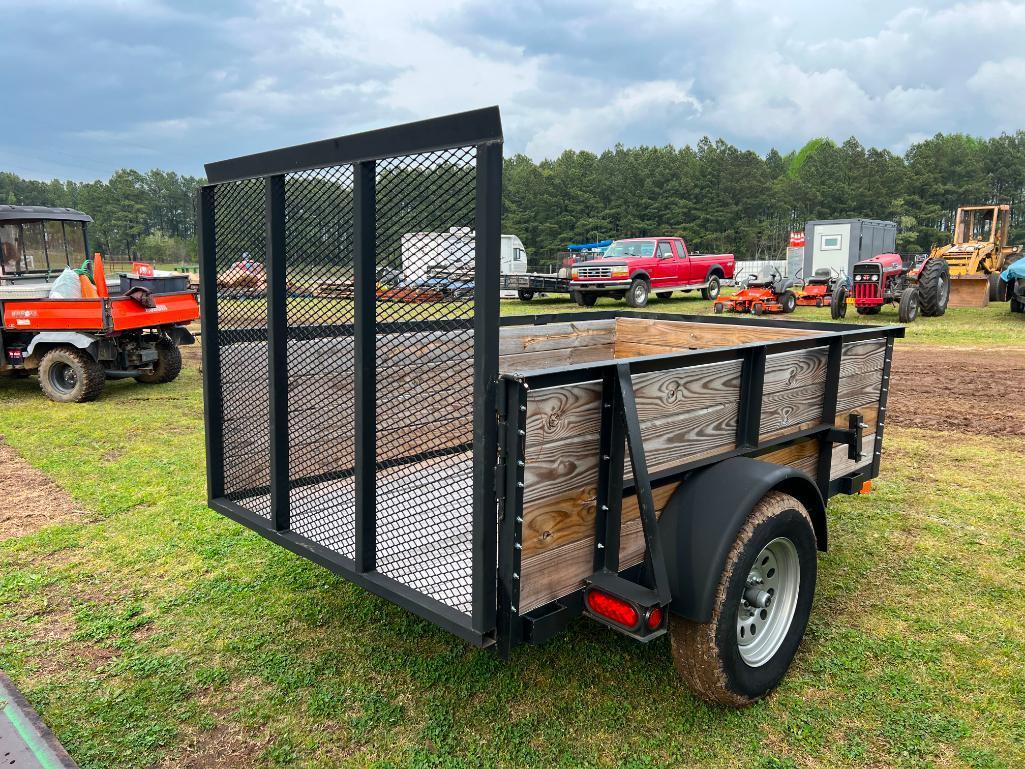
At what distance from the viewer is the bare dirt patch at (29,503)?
173 inches

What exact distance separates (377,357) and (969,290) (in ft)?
70.9

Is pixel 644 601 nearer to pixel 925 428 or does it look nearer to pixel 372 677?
pixel 372 677

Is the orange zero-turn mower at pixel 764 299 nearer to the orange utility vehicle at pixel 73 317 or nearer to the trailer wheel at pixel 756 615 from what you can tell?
the orange utility vehicle at pixel 73 317

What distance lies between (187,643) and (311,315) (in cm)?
162

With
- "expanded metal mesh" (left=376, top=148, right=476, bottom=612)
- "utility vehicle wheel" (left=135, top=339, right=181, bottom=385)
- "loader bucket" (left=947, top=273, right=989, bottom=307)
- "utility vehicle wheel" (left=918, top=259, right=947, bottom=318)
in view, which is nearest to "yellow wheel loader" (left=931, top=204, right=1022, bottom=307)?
"loader bucket" (left=947, top=273, right=989, bottom=307)

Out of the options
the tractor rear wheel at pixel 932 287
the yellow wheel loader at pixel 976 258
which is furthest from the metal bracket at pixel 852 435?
the yellow wheel loader at pixel 976 258

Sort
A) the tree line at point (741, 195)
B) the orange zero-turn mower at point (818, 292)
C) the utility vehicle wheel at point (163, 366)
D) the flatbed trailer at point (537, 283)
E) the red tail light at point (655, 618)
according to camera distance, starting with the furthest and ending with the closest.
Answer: the tree line at point (741, 195) < the flatbed trailer at point (537, 283) < the orange zero-turn mower at point (818, 292) < the utility vehicle wheel at point (163, 366) < the red tail light at point (655, 618)

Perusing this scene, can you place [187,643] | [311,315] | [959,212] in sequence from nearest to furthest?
1. [311,315]
2. [187,643]
3. [959,212]

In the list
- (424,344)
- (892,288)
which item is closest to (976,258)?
(892,288)

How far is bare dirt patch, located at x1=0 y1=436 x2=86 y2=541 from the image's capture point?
4.40 metres

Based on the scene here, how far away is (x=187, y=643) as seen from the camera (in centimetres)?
308

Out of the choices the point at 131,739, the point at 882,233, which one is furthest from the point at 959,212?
the point at 131,739

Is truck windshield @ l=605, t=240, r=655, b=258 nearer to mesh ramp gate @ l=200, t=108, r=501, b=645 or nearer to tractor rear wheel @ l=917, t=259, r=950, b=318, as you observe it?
tractor rear wheel @ l=917, t=259, r=950, b=318

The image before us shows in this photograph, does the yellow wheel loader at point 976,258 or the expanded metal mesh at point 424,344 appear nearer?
the expanded metal mesh at point 424,344
